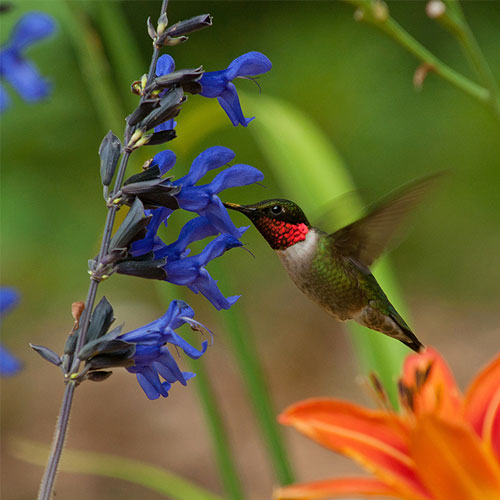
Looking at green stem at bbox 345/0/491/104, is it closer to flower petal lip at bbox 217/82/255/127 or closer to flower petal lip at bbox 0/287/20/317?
flower petal lip at bbox 217/82/255/127

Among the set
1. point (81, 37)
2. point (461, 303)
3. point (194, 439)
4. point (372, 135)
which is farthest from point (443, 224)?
point (81, 37)

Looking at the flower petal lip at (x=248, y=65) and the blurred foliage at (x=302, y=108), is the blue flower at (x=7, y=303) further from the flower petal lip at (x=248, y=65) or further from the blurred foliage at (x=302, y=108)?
the blurred foliage at (x=302, y=108)

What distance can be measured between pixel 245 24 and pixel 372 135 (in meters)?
0.70

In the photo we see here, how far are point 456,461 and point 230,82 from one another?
0.35 meters

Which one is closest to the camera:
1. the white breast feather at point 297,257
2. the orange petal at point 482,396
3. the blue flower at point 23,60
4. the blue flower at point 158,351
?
the blue flower at point 158,351

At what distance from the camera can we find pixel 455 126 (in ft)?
10.7

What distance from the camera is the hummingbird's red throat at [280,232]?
0.84 metres

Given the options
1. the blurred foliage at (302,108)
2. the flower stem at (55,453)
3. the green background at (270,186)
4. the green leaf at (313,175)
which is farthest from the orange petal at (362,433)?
the blurred foliage at (302,108)

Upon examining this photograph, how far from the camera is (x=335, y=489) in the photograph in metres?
0.66

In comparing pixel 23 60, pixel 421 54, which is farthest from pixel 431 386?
pixel 23 60

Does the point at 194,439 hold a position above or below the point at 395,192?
below

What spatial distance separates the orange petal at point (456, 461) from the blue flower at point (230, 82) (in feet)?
0.93

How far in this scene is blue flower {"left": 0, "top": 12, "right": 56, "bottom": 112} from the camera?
1348 mm

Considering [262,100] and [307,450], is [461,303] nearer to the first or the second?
[307,450]
